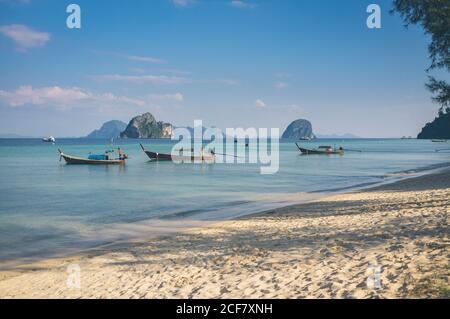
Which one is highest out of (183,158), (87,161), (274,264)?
(183,158)

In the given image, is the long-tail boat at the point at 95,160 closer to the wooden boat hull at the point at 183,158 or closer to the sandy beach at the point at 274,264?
the wooden boat hull at the point at 183,158

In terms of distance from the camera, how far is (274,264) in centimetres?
878

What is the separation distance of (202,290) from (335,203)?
13.5m

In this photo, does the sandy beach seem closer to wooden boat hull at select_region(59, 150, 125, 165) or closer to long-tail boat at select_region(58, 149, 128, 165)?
long-tail boat at select_region(58, 149, 128, 165)

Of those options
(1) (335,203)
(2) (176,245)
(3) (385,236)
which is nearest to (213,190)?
(1) (335,203)

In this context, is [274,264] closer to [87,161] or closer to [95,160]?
[95,160]

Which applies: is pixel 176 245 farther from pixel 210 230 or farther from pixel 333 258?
pixel 333 258

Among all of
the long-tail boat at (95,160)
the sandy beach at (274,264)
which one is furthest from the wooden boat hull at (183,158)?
the sandy beach at (274,264)

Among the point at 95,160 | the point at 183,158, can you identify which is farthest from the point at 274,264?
the point at 183,158

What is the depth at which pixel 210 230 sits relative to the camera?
14273mm

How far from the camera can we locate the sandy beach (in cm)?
711

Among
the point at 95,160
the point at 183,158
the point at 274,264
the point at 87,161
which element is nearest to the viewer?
the point at 274,264

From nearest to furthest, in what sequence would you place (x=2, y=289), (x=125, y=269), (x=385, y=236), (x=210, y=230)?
(x=2, y=289), (x=125, y=269), (x=385, y=236), (x=210, y=230)

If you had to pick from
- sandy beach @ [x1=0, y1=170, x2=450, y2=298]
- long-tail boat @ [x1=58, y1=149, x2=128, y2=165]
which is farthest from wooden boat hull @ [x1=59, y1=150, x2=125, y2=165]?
sandy beach @ [x1=0, y1=170, x2=450, y2=298]
